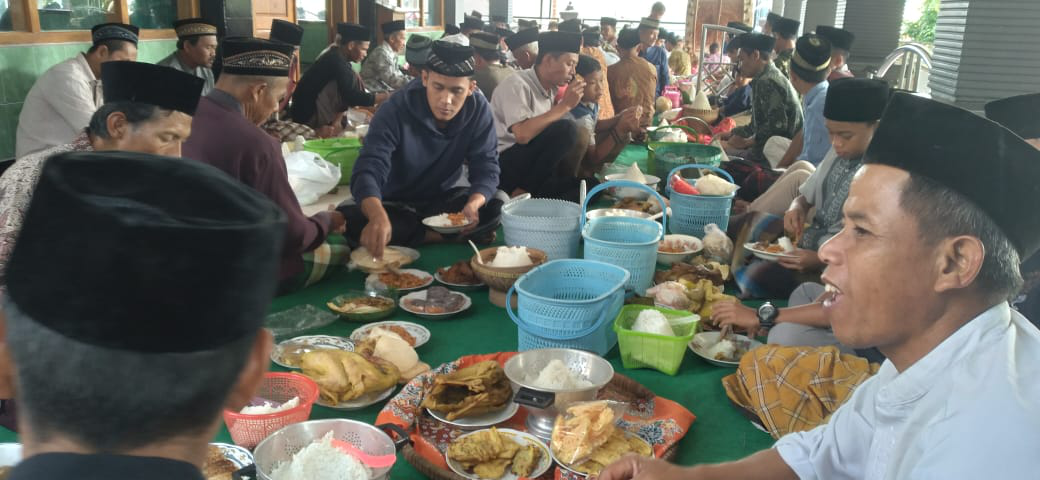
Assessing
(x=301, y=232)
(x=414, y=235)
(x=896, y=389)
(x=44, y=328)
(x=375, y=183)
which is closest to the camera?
(x=44, y=328)

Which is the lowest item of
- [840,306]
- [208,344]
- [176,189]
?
[840,306]

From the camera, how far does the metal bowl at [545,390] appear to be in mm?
2197

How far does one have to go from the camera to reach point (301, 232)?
348 centimetres

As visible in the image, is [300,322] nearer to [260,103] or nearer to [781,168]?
[260,103]

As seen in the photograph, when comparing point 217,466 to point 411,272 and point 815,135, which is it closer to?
point 411,272

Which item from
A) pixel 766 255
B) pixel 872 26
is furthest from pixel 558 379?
pixel 872 26

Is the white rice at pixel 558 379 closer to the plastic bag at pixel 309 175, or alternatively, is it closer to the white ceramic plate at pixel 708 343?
the white ceramic plate at pixel 708 343

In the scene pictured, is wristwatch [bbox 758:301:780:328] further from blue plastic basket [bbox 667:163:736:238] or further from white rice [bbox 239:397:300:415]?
blue plastic basket [bbox 667:163:736:238]

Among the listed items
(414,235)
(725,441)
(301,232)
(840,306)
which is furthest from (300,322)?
(840,306)

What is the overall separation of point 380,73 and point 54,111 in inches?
195

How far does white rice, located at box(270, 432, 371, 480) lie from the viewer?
179 cm

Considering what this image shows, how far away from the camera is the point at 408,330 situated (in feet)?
10.3

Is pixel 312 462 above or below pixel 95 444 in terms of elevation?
below

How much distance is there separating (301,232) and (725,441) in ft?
6.88
